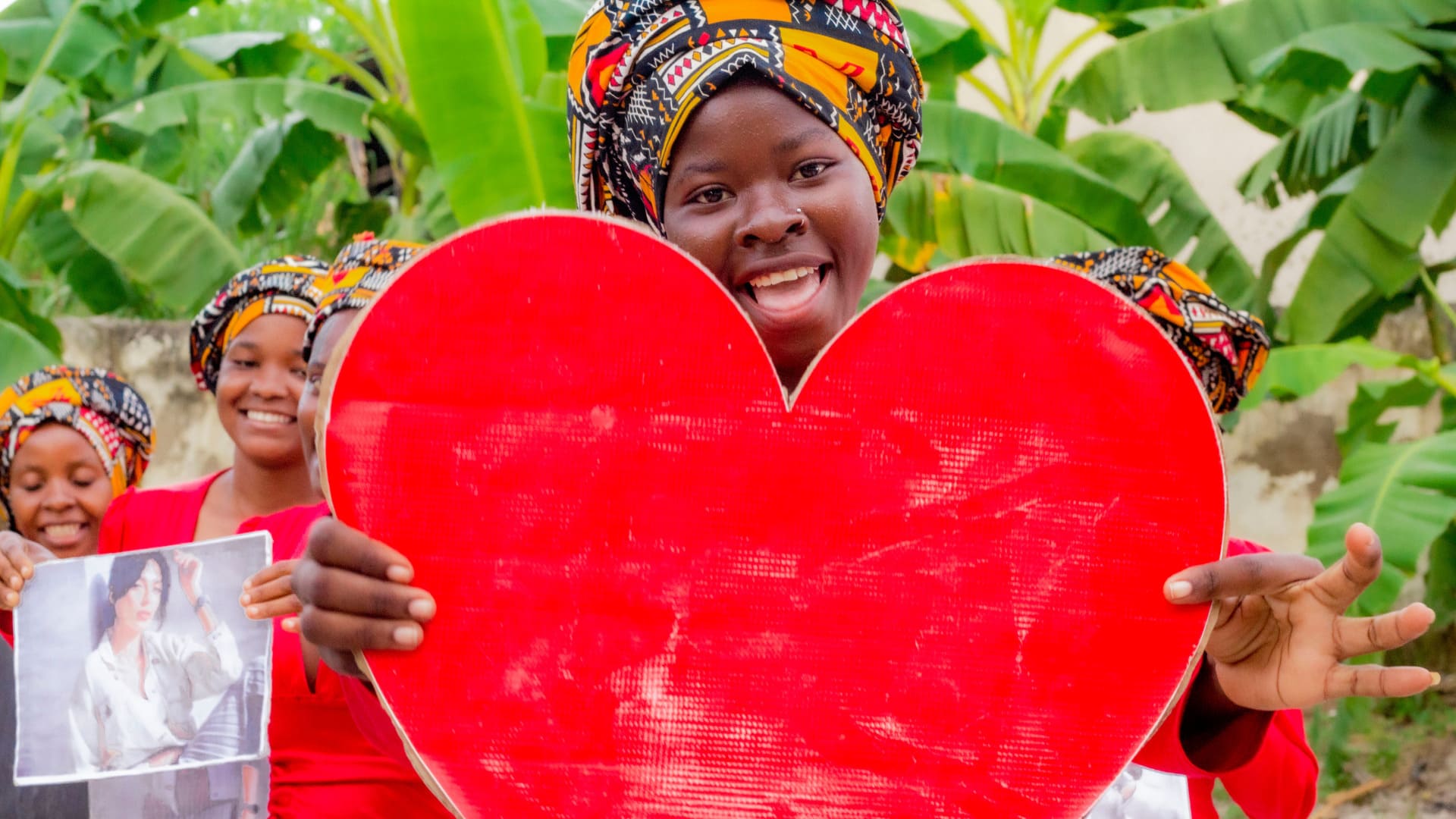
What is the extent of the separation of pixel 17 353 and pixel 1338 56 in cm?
510

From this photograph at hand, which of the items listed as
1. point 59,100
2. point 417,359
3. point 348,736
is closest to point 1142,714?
point 417,359

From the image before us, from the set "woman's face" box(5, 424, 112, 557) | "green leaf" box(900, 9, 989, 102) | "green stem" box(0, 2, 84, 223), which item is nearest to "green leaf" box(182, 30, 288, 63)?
"green stem" box(0, 2, 84, 223)

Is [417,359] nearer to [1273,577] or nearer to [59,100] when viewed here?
[1273,577]

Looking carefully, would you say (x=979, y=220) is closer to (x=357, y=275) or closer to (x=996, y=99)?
(x=996, y=99)

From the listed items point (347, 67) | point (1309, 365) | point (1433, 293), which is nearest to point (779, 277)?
point (1309, 365)

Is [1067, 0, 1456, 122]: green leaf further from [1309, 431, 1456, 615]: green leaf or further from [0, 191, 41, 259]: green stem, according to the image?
[0, 191, 41, 259]: green stem

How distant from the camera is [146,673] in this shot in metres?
2.14

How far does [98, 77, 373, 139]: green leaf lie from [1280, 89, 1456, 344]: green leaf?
4.19 metres

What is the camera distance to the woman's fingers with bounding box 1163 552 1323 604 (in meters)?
1.12

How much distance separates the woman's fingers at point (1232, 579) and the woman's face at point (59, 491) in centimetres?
258

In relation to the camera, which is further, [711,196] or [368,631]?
[711,196]

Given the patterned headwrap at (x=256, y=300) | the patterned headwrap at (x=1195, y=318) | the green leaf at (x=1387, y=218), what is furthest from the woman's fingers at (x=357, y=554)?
the green leaf at (x=1387, y=218)

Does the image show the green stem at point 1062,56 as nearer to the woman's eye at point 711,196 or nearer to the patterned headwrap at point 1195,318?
the patterned headwrap at point 1195,318

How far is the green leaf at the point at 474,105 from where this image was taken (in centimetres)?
422
